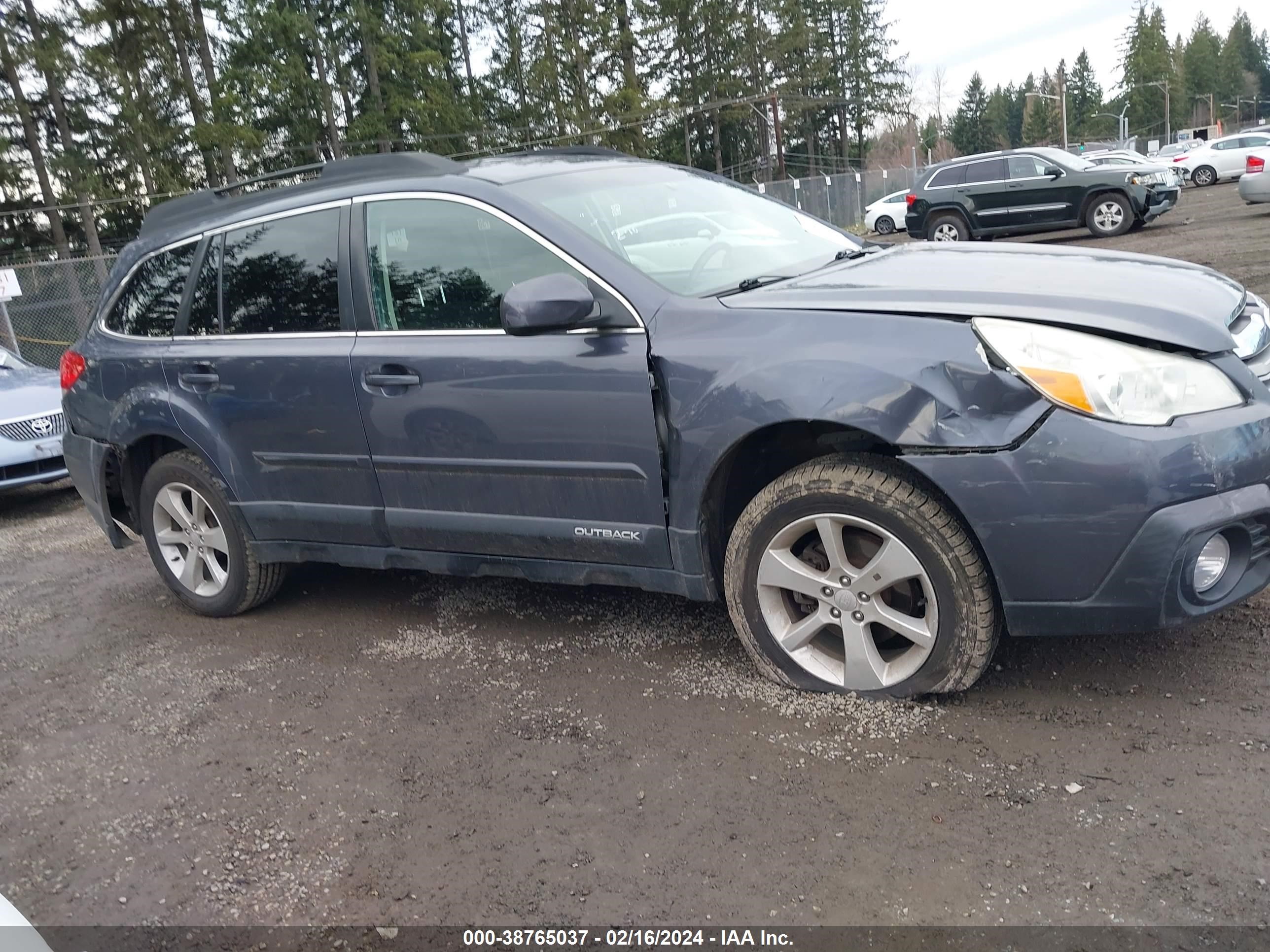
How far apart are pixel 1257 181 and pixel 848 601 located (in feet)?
64.6

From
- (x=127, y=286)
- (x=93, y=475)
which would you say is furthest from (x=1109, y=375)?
(x=93, y=475)

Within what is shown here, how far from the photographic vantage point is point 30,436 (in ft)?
26.1

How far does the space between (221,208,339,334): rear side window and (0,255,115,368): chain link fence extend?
12681mm

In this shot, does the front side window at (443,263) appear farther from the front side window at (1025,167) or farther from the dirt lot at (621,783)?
the front side window at (1025,167)

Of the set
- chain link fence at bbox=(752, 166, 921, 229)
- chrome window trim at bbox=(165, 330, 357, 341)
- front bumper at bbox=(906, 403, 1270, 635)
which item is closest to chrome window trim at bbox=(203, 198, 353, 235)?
chrome window trim at bbox=(165, 330, 357, 341)

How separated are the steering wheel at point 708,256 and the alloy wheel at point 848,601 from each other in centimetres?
97

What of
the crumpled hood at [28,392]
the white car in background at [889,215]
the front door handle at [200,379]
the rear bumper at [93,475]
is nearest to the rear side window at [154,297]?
the front door handle at [200,379]

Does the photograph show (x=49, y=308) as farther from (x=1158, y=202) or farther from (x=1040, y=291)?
(x=1158, y=202)

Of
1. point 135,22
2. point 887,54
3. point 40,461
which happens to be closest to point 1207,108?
point 887,54

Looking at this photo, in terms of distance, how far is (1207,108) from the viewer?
113688 mm

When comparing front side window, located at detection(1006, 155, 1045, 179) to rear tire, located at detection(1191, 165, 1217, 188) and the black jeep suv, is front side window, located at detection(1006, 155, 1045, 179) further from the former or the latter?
rear tire, located at detection(1191, 165, 1217, 188)

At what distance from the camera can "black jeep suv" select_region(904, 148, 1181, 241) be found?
17.8 metres

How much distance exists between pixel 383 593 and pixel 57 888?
2.20m

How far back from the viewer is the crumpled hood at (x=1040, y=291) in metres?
2.93
